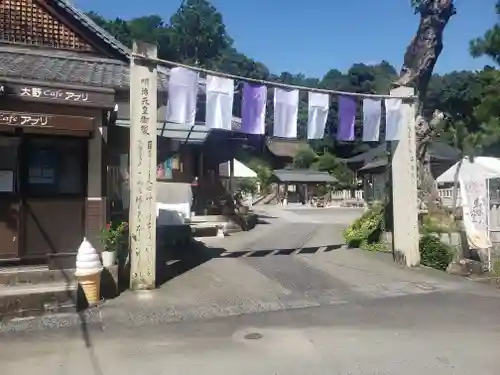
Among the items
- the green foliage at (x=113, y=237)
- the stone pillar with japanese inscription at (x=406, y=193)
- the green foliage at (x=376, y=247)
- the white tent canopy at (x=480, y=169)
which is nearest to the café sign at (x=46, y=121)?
the green foliage at (x=113, y=237)

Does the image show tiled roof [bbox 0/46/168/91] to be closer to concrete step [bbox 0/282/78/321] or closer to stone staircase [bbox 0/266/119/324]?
stone staircase [bbox 0/266/119/324]

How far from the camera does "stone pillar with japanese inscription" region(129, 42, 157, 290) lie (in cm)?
831

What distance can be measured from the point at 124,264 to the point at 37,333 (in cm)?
252

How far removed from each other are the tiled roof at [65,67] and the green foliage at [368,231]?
6832mm

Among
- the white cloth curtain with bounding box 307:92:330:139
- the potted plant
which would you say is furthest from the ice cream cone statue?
the white cloth curtain with bounding box 307:92:330:139

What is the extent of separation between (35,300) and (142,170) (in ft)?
9.15

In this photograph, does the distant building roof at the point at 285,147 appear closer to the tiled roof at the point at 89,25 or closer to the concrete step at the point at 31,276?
the tiled roof at the point at 89,25

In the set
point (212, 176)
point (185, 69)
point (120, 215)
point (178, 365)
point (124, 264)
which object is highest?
point (185, 69)

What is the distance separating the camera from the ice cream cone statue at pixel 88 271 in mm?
7246

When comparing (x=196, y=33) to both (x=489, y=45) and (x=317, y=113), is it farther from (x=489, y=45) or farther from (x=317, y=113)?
(x=317, y=113)

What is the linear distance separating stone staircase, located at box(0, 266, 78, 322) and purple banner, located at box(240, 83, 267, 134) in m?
4.50

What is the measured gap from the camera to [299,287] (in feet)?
29.2

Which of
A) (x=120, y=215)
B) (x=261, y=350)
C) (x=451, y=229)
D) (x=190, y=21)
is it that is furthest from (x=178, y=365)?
(x=190, y=21)

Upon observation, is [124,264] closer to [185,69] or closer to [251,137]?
[185,69]
